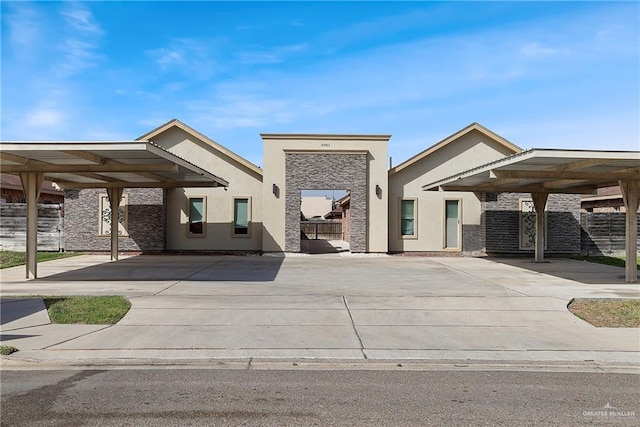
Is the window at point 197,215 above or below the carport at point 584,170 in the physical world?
below

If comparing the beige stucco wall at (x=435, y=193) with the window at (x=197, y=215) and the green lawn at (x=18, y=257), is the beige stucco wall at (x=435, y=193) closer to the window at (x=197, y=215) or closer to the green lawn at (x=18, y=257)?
the window at (x=197, y=215)

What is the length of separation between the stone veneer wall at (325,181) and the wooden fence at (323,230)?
18.5 meters

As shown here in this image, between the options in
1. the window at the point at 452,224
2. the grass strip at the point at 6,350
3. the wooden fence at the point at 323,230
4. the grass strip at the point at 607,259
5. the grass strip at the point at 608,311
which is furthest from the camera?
the wooden fence at the point at 323,230

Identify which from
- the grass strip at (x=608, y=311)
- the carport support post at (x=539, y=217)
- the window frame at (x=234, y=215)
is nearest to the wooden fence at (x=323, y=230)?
the window frame at (x=234, y=215)

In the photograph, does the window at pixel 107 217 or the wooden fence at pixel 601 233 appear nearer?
the window at pixel 107 217

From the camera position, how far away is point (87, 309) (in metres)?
10.8

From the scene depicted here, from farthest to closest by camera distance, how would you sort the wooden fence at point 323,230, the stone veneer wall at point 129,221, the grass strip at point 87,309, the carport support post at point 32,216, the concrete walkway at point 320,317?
1. the wooden fence at point 323,230
2. the stone veneer wall at point 129,221
3. the carport support post at point 32,216
4. the grass strip at point 87,309
5. the concrete walkway at point 320,317

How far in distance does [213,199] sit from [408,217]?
928 centimetres

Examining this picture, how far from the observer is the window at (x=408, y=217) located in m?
25.1

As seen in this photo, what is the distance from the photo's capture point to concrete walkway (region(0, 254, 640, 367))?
8.17 m

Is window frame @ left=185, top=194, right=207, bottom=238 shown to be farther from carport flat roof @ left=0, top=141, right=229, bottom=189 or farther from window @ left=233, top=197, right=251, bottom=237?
carport flat roof @ left=0, top=141, right=229, bottom=189

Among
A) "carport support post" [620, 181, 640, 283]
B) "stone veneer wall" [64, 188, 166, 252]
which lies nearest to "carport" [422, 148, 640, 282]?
"carport support post" [620, 181, 640, 283]

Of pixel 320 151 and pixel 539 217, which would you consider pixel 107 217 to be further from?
pixel 539 217

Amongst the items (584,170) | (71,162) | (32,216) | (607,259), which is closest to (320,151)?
(71,162)
